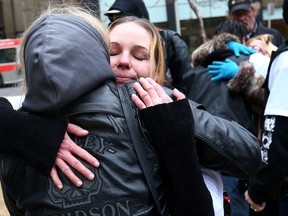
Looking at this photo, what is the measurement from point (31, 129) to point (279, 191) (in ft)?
6.02

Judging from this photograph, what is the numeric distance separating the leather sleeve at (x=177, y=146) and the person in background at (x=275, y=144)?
1245mm

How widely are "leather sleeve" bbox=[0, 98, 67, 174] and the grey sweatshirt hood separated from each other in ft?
0.13

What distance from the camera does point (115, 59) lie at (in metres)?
1.86

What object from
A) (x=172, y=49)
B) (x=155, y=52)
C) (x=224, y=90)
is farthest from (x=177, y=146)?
(x=172, y=49)

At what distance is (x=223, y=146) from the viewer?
141 cm

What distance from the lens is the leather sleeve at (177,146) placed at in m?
1.34

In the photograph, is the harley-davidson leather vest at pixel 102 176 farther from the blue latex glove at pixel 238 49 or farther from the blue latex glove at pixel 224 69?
the blue latex glove at pixel 238 49

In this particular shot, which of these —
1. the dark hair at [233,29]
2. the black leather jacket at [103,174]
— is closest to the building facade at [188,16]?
the dark hair at [233,29]

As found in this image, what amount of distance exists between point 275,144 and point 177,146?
1.32 meters

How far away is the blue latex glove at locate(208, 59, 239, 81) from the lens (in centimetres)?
333

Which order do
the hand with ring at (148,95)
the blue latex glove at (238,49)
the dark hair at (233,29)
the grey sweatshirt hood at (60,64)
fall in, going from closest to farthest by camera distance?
the grey sweatshirt hood at (60,64) < the hand with ring at (148,95) < the blue latex glove at (238,49) < the dark hair at (233,29)

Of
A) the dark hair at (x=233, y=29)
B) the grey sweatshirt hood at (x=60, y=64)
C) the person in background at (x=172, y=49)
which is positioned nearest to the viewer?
the grey sweatshirt hood at (x=60, y=64)

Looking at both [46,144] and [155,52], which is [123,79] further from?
[46,144]

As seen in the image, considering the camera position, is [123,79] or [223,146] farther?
[123,79]
